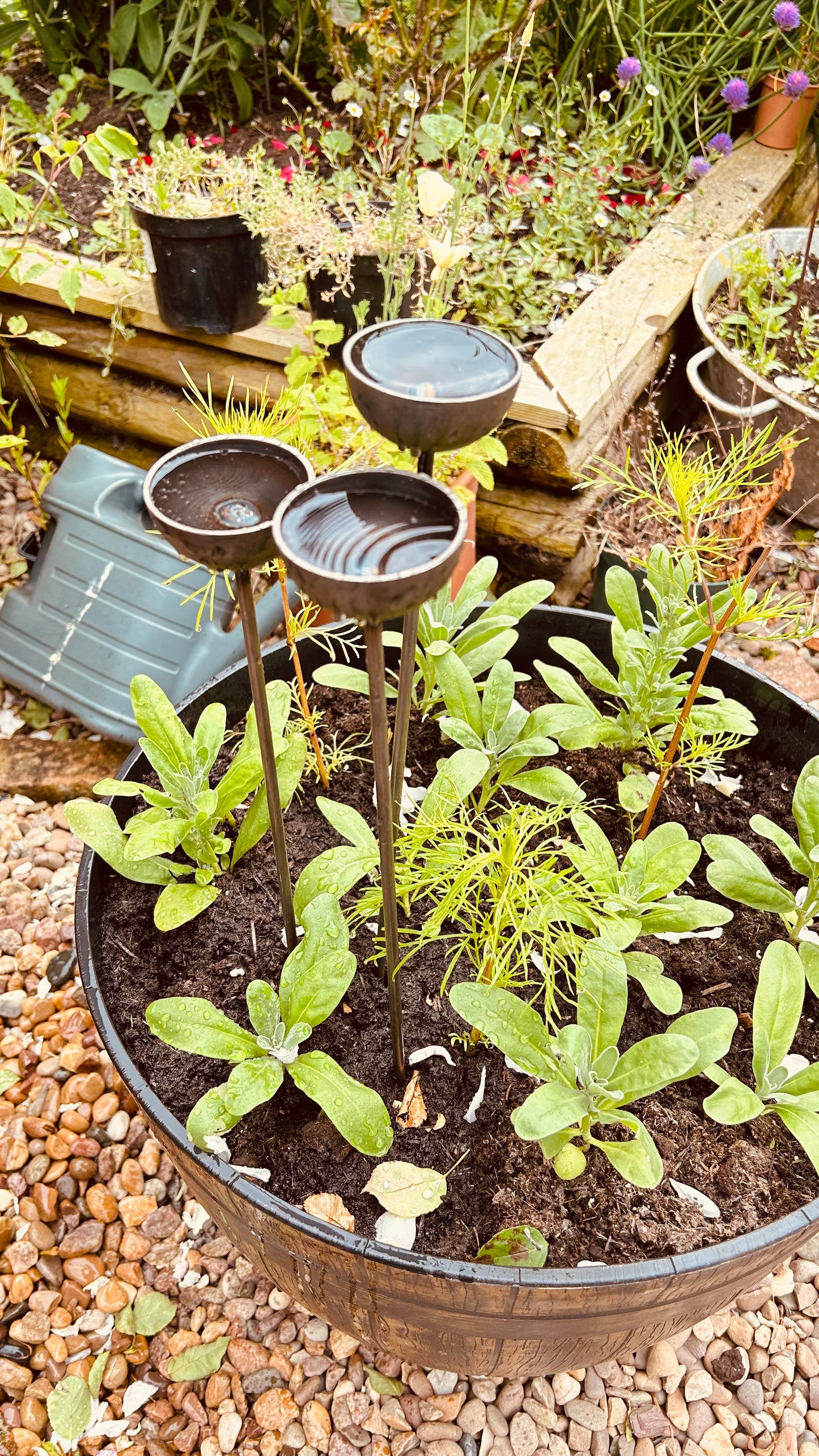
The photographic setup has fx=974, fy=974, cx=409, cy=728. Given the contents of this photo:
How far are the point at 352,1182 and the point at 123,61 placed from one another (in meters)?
3.68

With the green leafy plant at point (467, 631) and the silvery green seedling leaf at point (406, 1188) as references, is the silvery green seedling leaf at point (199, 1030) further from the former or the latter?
the green leafy plant at point (467, 631)

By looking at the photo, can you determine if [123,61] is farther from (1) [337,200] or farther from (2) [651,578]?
(2) [651,578]

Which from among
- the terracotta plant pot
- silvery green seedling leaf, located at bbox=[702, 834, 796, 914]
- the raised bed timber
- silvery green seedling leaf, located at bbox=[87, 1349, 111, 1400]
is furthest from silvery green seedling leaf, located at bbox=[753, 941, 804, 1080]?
the terracotta plant pot

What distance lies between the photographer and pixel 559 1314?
0.94 metres

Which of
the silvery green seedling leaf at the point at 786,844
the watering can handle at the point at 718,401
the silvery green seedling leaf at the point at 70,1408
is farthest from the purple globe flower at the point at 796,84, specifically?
the silvery green seedling leaf at the point at 70,1408

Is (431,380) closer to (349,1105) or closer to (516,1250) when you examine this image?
(349,1105)

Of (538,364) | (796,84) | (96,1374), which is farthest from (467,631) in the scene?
(796,84)

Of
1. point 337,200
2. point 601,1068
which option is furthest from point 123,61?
point 601,1068

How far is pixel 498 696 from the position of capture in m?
1.39

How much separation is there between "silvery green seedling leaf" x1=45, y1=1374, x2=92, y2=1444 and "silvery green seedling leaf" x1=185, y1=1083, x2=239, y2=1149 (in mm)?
640

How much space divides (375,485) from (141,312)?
2.12 meters

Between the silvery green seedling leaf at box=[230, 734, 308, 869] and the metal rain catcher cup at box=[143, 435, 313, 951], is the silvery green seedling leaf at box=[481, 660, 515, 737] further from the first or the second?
the metal rain catcher cup at box=[143, 435, 313, 951]

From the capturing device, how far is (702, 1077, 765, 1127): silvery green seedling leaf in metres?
1.04

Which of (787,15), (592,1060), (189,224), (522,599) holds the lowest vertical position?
(592,1060)
